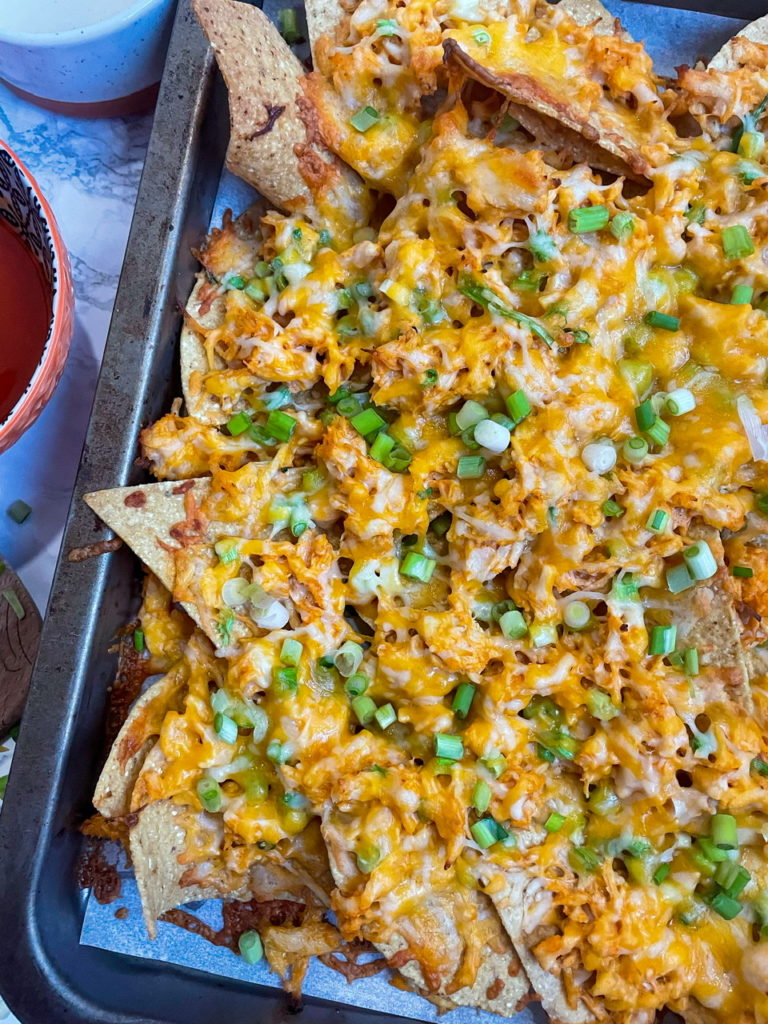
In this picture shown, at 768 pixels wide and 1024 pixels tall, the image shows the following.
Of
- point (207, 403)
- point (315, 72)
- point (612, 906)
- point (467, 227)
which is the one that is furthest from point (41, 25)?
point (612, 906)

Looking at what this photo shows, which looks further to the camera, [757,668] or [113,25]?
[113,25]

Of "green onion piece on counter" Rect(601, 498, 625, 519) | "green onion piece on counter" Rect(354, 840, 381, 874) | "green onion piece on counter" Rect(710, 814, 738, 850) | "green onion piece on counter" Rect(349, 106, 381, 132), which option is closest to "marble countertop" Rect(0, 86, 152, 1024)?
"green onion piece on counter" Rect(349, 106, 381, 132)

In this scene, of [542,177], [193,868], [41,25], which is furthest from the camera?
[41,25]

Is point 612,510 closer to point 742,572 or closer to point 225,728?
point 742,572

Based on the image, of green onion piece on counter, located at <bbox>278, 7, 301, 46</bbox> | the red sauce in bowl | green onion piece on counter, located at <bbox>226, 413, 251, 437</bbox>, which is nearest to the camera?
green onion piece on counter, located at <bbox>226, 413, 251, 437</bbox>

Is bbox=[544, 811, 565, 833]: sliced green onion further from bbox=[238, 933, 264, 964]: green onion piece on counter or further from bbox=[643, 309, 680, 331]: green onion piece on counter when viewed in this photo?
bbox=[643, 309, 680, 331]: green onion piece on counter

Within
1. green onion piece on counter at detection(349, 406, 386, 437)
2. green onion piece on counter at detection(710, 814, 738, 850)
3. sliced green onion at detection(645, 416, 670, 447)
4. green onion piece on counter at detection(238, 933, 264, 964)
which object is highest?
sliced green onion at detection(645, 416, 670, 447)

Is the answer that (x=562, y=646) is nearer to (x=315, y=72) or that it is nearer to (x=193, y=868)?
(x=193, y=868)
